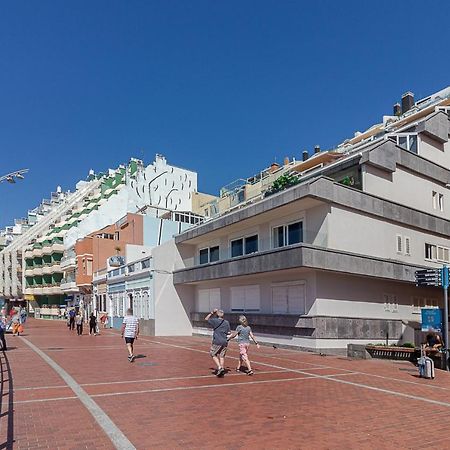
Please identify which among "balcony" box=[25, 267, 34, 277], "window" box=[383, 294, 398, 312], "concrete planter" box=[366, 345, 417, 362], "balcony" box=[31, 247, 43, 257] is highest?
"balcony" box=[31, 247, 43, 257]

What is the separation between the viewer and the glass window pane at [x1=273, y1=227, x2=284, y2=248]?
22.1 m

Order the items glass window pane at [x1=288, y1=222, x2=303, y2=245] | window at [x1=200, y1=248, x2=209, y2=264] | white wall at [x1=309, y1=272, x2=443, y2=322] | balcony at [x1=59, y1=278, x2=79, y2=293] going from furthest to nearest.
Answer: balcony at [x1=59, y1=278, x2=79, y2=293]
window at [x1=200, y1=248, x2=209, y2=264]
glass window pane at [x1=288, y1=222, x2=303, y2=245]
white wall at [x1=309, y1=272, x2=443, y2=322]

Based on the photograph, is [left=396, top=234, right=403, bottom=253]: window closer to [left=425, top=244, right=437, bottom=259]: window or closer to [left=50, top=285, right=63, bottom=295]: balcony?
[left=425, top=244, right=437, bottom=259]: window

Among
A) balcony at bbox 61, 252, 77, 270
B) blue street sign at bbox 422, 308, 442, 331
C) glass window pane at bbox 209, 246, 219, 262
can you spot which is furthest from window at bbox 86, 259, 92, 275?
blue street sign at bbox 422, 308, 442, 331

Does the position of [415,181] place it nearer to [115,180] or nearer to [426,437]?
[426,437]

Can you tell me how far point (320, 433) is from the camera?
7.08 m

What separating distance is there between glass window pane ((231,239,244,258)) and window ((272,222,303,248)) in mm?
3175

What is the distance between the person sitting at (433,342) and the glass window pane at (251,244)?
9.77m

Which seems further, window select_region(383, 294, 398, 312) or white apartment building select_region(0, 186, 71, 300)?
white apartment building select_region(0, 186, 71, 300)

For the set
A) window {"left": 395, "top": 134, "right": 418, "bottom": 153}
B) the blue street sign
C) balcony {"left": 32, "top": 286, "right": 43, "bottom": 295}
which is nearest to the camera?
the blue street sign

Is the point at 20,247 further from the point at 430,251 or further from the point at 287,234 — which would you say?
the point at 430,251

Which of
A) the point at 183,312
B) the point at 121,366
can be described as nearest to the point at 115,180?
the point at 183,312

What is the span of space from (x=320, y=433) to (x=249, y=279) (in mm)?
17456

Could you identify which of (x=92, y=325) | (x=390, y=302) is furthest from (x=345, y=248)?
(x=92, y=325)
